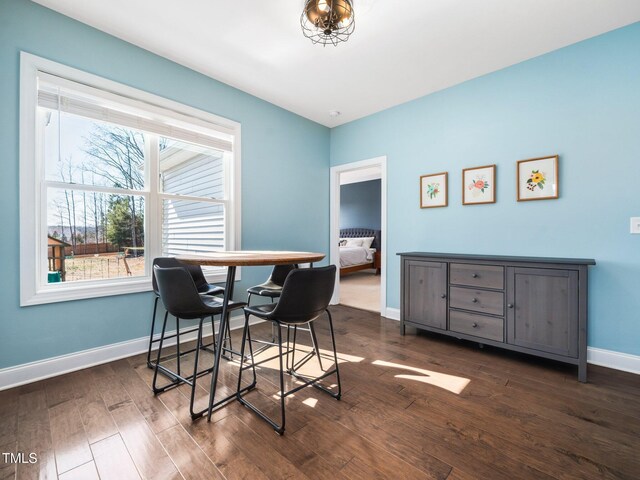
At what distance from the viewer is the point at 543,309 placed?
90.0 inches

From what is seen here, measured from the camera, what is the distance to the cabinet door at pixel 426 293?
282 cm

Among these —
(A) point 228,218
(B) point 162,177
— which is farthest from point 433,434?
(B) point 162,177

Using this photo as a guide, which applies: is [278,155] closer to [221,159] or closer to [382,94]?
[221,159]

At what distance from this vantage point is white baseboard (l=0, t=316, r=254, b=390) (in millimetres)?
1992

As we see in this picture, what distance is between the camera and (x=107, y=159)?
2.52 m

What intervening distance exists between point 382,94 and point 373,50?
0.88 meters

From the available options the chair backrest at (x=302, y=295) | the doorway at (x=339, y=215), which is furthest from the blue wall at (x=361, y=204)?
the chair backrest at (x=302, y=295)

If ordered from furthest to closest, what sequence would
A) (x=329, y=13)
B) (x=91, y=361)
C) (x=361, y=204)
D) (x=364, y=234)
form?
(x=361, y=204) → (x=364, y=234) → (x=91, y=361) → (x=329, y=13)

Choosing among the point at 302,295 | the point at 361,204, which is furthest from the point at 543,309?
the point at 361,204

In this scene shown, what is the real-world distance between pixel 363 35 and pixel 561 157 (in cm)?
205

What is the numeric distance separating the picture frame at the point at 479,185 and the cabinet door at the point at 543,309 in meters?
0.90

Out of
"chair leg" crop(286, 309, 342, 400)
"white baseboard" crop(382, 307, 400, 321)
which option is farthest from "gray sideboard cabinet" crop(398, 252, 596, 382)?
"chair leg" crop(286, 309, 342, 400)

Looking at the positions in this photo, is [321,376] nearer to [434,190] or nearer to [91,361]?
[91,361]

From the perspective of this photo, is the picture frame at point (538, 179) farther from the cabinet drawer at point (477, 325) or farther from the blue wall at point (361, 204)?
the blue wall at point (361, 204)
